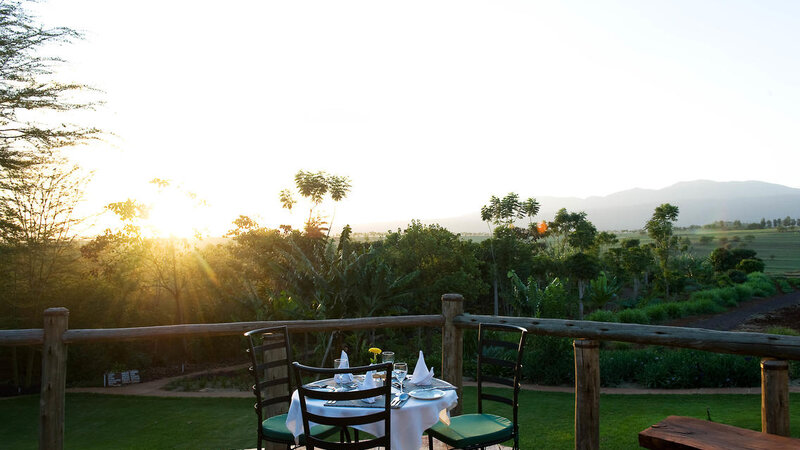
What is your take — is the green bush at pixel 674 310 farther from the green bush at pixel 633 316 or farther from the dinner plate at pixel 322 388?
the dinner plate at pixel 322 388

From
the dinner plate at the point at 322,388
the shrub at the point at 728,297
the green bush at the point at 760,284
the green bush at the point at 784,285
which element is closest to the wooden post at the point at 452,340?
the dinner plate at the point at 322,388

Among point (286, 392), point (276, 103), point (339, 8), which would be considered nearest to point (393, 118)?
point (276, 103)

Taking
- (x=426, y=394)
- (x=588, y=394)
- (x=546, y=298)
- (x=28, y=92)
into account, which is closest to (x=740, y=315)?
(x=546, y=298)

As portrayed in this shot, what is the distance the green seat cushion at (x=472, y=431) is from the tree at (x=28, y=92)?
27.2 feet

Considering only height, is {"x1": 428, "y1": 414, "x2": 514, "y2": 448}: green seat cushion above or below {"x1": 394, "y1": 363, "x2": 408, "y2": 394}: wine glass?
below

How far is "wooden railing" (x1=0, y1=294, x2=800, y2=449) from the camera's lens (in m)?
3.00

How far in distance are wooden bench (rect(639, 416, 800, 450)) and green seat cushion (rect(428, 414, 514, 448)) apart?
90 centimetres

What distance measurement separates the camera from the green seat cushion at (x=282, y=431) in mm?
3221

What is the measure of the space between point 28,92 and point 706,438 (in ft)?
31.5

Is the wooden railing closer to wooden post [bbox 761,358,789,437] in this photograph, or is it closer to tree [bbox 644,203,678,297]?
wooden post [bbox 761,358,789,437]

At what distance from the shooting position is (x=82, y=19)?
8523mm

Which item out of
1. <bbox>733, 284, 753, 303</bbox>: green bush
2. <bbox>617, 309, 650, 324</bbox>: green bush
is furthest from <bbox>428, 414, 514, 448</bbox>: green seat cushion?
<bbox>733, 284, 753, 303</bbox>: green bush

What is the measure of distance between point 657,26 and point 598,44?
144 centimetres

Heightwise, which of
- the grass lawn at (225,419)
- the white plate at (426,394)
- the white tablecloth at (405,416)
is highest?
the white plate at (426,394)
